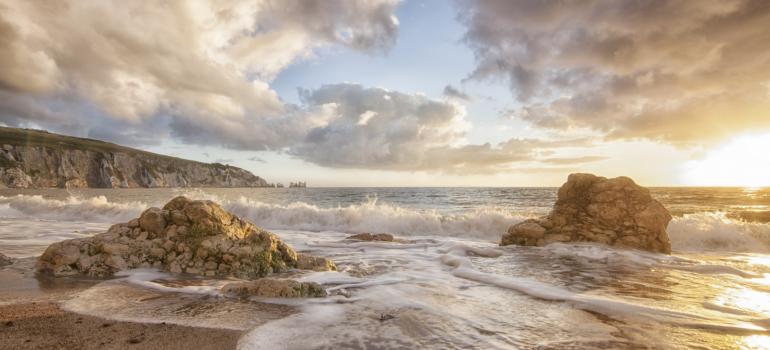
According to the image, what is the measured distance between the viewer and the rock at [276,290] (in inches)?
227

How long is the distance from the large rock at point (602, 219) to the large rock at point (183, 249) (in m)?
8.48

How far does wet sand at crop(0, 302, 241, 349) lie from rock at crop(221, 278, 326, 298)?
1531 mm

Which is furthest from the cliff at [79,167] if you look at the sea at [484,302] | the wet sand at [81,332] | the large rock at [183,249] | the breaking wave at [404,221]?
the wet sand at [81,332]

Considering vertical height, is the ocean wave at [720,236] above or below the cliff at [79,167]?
below

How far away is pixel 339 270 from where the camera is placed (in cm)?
847

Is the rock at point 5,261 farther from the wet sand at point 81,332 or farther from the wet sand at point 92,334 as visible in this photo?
the wet sand at point 92,334

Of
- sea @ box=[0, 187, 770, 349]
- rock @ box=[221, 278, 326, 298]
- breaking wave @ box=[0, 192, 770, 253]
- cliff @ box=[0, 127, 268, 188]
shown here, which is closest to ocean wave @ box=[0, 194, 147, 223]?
breaking wave @ box=[0, 192, 770, 253]

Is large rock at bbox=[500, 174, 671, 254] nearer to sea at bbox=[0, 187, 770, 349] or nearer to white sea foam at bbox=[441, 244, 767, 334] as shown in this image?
sea at bbox=[0, 187, 770, 349]

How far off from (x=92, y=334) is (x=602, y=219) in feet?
46.4

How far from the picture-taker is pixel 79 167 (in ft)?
394

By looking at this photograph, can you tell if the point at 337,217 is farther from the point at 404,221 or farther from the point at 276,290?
the point at 276,290

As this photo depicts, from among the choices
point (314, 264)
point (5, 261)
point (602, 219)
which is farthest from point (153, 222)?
point (602, 219)

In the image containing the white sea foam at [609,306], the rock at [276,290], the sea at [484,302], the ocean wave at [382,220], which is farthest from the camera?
the ocean wave at [382,220]

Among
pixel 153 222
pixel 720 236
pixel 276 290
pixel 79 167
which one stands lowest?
pixel 720 236
